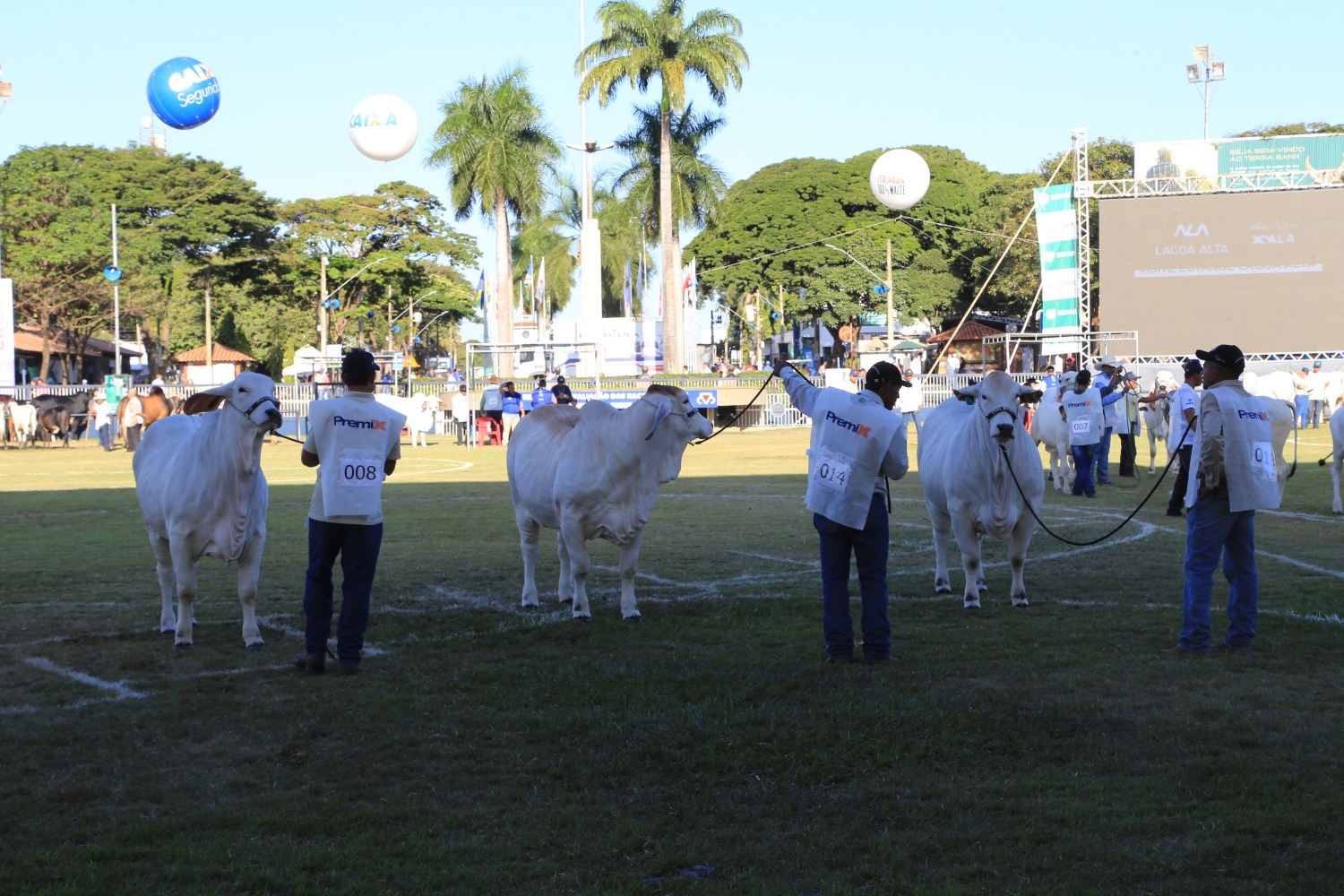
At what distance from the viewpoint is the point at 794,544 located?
15172mm

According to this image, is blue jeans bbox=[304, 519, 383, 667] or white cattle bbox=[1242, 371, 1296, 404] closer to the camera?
blue jeans bbox=[304, 519, 383, 667]

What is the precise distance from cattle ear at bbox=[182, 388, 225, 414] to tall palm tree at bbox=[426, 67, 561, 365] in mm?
43935

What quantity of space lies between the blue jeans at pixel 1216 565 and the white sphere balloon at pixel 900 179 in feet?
120

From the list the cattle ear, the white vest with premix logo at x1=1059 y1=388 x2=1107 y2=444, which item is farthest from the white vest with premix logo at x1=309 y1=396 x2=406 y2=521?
the white vest with premix logo at x1=1059 y1=388 x2=1107 y2=444

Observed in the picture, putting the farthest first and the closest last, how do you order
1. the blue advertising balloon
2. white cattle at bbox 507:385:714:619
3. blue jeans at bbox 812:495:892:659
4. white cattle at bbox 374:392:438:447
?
white cattle at bbox 374:392:438:447 < the blue advertising balloon < white cattle at bbox 507:385:714:619 < blue jeans at bbox 812:495:892:659

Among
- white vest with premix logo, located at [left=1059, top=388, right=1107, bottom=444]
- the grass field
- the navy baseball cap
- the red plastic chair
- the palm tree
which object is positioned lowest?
the grass field

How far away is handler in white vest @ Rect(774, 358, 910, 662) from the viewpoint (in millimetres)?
8859

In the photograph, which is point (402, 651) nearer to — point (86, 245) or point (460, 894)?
point (460, 894)

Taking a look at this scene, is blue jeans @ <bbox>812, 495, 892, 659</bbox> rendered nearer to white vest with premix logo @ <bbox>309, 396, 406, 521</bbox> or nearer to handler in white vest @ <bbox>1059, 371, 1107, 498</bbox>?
white vest with premix logo @ <bbox>309, 396, 406, 521</bbox>

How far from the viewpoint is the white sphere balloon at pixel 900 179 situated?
45.1m

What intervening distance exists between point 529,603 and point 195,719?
3927 millimetres

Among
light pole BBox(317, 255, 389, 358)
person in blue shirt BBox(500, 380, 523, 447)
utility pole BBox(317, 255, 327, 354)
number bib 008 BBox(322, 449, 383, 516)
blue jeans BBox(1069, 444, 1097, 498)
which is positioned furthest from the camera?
light pole BBox(317, 255, 389, 358)

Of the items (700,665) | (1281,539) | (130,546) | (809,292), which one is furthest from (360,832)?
(809,292)

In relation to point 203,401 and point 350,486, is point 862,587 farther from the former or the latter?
point 203,401
